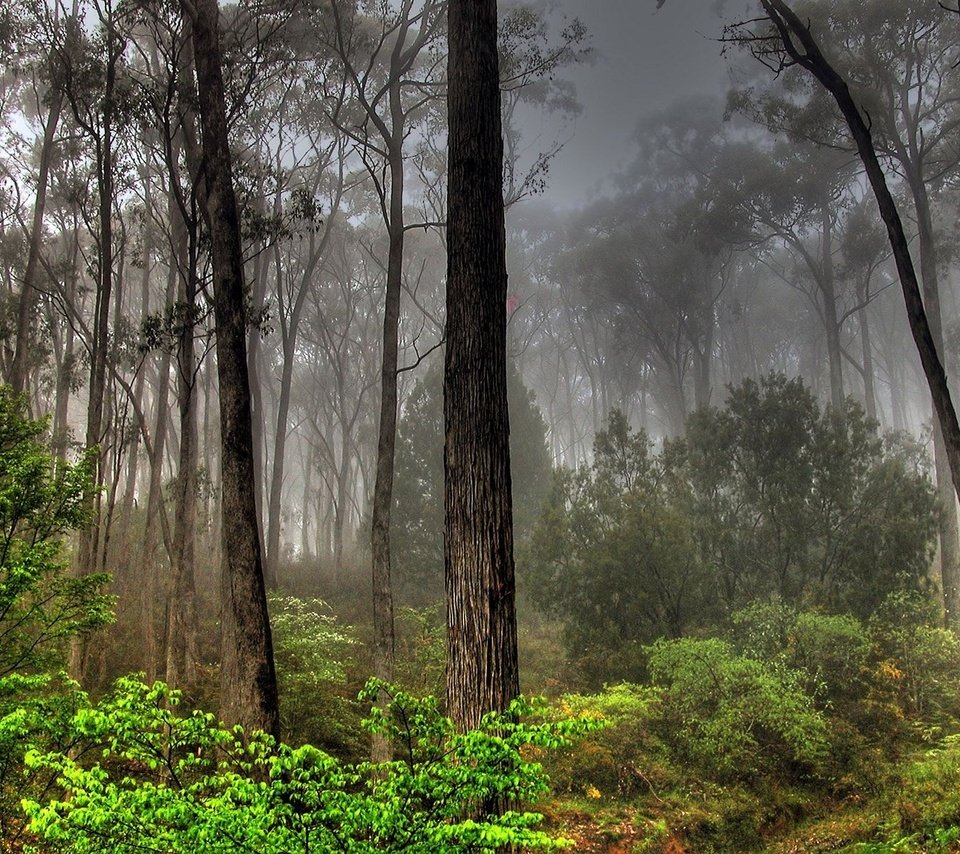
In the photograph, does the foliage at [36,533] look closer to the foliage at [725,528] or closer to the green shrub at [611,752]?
the green shrub at [611,752]

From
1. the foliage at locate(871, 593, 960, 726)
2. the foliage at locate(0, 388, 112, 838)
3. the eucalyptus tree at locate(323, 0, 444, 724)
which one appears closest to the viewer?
the foliage at locate(0, 388, 112, 838)

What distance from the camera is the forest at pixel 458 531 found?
13.8 feet

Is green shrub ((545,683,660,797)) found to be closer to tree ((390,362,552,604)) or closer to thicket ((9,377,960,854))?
thicket ((9,377,960,854))

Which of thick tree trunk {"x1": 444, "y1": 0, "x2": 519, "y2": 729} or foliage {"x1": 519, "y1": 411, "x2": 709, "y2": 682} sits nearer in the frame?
thick tree trunk {"x1": 444, "y1": 0, "x2": 519, "y2": 729}

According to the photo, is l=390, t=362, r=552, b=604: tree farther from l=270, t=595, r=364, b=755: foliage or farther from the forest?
l=270, t=595, r=364, b=755: foliage

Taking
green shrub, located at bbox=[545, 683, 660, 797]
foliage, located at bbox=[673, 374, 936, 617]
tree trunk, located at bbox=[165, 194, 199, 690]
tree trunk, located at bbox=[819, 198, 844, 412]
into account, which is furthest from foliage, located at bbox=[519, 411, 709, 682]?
tree trunk, located at bbox=[819, 198, 844, 412]

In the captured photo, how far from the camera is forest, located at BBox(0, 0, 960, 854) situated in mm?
4191

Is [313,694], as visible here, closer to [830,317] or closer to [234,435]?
[234,435]

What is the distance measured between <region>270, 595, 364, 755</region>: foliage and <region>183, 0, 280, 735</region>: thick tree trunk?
2.27 meters

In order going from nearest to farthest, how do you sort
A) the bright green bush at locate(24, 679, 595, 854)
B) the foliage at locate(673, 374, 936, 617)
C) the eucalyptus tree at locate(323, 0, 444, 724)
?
the bright green bush at locate(24, 679, 595, 854) < the eucalyptus tree at locate(323, 0, 444, 724) < the foliage at locate(673, 374, 936, 617)

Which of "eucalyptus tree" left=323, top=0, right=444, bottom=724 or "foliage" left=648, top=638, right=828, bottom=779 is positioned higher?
"eucalyptus tree" left=323, top=0, right=444, bottom=724

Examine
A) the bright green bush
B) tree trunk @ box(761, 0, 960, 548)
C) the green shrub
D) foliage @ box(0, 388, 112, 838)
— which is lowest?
the green shrub

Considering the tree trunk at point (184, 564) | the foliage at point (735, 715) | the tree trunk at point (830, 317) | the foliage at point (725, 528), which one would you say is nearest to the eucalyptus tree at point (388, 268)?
the tree trunk at point (184, 564)

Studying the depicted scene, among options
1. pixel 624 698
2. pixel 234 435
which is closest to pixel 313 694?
pixel 624 698
